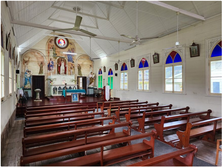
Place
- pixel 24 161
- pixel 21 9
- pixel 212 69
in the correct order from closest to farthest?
pixel 24 161, pixel 21 9, pixel 212 69

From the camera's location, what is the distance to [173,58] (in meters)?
6.73

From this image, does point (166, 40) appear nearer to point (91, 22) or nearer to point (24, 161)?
point (91, 22)

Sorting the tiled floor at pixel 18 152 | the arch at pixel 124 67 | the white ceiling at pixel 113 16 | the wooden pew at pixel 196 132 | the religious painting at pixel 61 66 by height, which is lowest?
the tiled floor at pixel 18 152

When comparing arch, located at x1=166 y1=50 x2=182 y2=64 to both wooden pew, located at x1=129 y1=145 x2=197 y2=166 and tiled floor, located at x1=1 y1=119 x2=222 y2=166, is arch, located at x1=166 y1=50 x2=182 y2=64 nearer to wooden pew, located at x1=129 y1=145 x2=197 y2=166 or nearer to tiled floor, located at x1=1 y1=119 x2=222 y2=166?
tiled floor, located at x1=1 y1=119 x2=222 y2=166

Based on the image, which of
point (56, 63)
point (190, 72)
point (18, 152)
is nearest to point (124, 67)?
point (190, 72)

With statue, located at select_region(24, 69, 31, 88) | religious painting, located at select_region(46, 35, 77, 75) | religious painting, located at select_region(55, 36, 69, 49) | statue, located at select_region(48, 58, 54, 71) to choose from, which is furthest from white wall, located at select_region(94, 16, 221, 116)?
statue, located at select_region(24, 69, 31, 88)

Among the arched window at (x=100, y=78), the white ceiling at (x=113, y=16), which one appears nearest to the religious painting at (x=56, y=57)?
the arched window at (x=100, y=78)

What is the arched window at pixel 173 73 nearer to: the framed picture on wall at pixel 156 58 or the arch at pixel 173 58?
the arch at pixel 173 58

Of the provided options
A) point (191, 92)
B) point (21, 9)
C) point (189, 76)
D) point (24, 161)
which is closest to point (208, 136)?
point (191, 92)

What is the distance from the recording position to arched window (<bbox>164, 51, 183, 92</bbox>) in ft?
21.2

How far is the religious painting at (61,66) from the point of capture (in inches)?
513

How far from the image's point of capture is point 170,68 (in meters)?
6.87

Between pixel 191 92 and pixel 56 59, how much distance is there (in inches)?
440

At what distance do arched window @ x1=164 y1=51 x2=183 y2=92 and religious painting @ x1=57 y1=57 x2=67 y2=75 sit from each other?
9.37 metres
